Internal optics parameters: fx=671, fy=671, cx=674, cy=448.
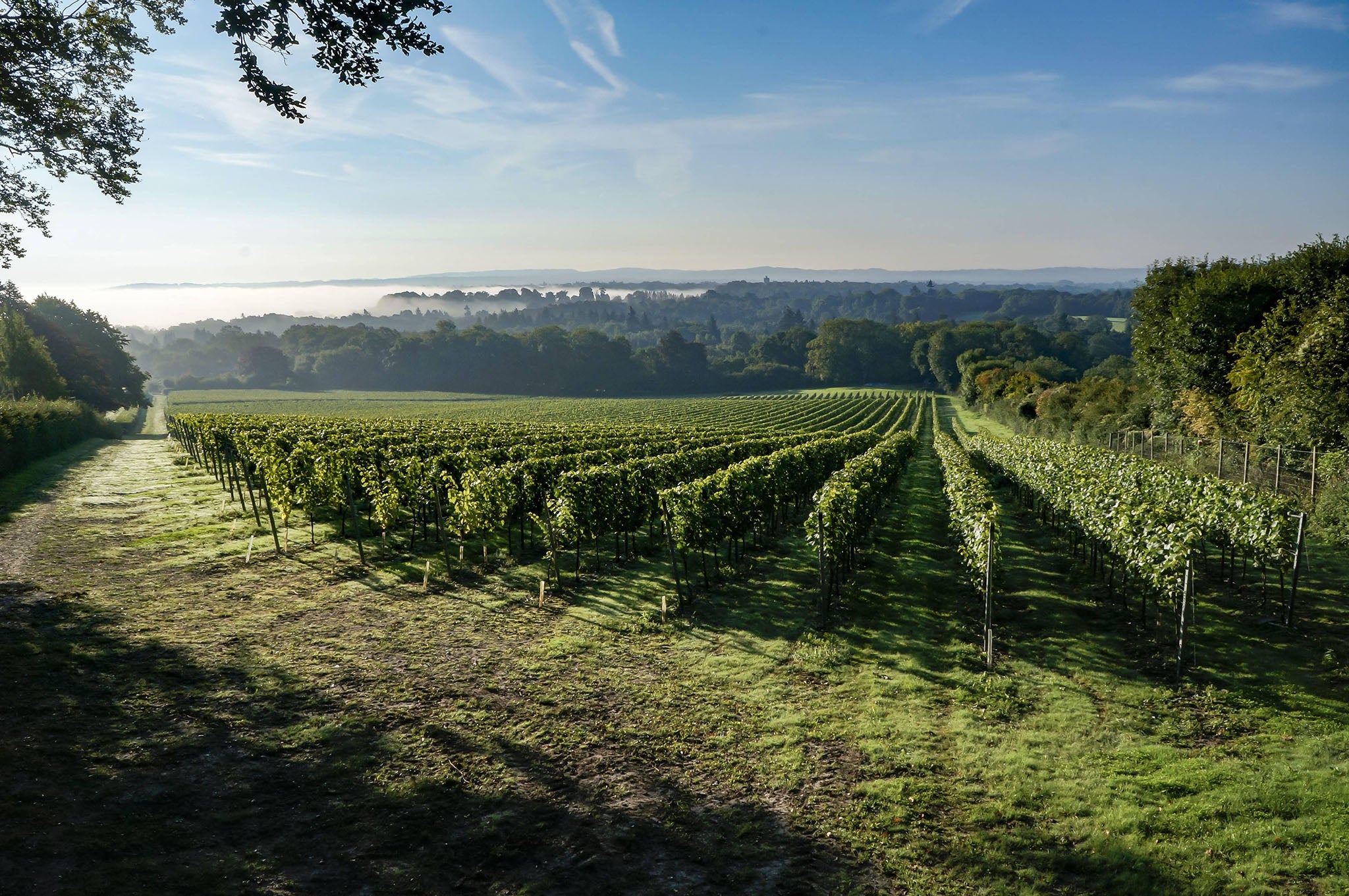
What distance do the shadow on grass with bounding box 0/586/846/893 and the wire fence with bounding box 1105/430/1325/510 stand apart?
1856cm

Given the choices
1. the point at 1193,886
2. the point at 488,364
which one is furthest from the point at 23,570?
the point at 488,364

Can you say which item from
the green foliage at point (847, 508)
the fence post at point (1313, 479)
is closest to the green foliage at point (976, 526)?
the green foliage at point (847, 508)

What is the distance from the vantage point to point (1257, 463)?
2161 cm

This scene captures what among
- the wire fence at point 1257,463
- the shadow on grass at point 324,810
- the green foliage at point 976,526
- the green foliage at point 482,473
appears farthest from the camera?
the wire fence at point 1257,463

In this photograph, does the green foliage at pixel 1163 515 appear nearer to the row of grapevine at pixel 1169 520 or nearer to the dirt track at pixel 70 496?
the row of grapevine at pixel 1169 520

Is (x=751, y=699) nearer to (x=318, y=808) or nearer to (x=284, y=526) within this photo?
(x=318, y=808)

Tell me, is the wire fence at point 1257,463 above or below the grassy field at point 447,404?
above

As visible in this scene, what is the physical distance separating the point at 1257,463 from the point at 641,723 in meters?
23.4

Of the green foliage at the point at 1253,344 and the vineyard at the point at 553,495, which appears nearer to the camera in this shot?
the vineyard at the point at 553,495

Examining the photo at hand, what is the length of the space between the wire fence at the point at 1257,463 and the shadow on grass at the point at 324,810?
18.6m

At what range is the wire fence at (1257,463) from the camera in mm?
19863

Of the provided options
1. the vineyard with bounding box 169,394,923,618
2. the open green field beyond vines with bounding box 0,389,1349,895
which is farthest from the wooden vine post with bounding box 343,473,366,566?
the open green field beyond vines with bounding box 0,389,1349,895

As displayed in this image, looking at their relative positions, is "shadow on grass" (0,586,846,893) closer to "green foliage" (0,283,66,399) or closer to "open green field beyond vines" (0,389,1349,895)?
"open green field beyond vines" (0,389,1349,895)

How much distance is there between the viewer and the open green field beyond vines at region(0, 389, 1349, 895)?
591 cm
